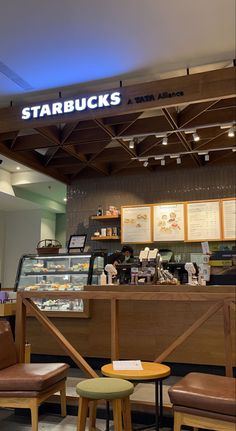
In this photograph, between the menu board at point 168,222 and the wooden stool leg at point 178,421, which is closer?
the wooden stool leg at point 178,421

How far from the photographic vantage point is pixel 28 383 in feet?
9.70

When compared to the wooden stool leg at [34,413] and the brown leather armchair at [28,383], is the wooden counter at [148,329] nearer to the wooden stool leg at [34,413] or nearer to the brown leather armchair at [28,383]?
the brown leather armchair at [28,383]

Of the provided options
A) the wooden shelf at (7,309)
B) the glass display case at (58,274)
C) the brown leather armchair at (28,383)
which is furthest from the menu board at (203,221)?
the brown leather armchair at (28,383)

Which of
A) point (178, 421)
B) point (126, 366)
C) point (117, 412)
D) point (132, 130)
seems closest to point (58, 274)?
point (132, 130)

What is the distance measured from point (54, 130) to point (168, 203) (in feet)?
7.57

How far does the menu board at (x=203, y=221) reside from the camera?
623 cm

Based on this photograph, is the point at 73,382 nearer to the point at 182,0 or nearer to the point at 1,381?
the point at 1,381

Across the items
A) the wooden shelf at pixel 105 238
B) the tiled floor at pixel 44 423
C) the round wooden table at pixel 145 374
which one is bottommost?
the tiled floor at pixel 44 423

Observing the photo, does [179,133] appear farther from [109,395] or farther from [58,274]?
[109,395]

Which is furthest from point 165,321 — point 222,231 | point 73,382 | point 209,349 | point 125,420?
point 222,231

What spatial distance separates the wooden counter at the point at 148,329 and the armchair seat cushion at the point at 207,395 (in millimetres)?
1218

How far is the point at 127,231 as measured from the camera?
679 centimetres

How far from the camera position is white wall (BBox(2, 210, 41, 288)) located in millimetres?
10000

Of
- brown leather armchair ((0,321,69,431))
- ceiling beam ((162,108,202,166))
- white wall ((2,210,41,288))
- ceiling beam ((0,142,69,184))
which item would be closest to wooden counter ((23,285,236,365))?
brown leather armchair ((0,321,69,431))
